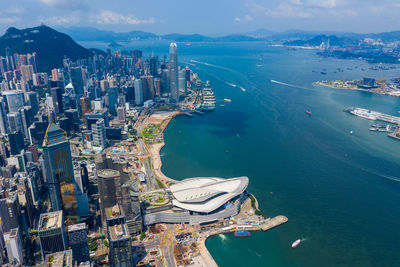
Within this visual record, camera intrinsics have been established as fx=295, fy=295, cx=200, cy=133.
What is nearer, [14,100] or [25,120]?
[25,120]

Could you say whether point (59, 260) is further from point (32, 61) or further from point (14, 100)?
point (32, 61)

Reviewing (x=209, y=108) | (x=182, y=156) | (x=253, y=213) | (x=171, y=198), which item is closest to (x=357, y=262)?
(x=253, y=213)

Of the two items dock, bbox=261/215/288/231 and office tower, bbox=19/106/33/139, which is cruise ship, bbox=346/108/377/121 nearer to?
dock, bbox=261/215/288/231

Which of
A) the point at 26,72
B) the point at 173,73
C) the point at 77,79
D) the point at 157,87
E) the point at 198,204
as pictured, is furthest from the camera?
the point at 26,72

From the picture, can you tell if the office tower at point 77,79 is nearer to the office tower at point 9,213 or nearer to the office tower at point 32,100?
the office tower at point 32,100

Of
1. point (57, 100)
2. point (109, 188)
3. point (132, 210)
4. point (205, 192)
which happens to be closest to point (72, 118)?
point (57, 100)

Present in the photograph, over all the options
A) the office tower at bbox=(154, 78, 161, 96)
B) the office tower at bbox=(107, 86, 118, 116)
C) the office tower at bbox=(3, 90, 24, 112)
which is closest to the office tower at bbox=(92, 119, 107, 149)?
the office tower at bbox=(107, 86, 118, 116)

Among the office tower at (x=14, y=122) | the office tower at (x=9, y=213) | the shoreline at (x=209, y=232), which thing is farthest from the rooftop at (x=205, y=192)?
the office tower at (x=14, y=122)
